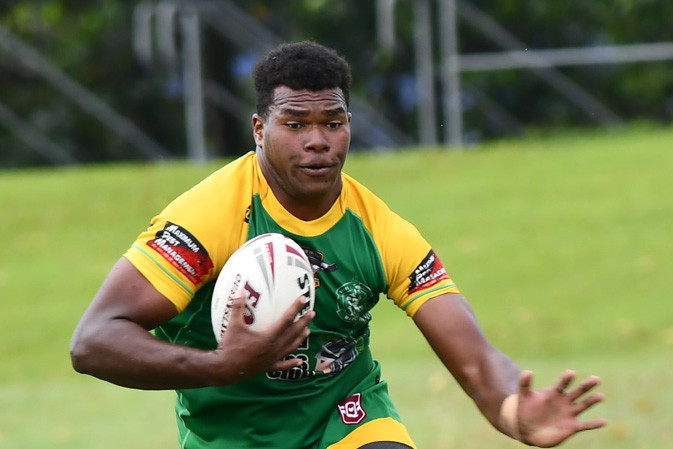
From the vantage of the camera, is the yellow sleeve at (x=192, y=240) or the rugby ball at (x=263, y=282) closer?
the rugby ball at (x=263, y=282)

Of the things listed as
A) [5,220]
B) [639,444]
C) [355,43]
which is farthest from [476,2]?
[639,444]

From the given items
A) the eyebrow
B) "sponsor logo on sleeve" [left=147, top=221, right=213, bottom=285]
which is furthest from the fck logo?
the eyebrow

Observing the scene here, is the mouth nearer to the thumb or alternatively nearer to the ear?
the ear

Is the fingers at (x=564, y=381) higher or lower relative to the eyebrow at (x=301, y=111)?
lower

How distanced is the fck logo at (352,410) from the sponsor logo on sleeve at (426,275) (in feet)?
1.70

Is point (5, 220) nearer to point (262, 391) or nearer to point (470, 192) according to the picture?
point (470, 192)

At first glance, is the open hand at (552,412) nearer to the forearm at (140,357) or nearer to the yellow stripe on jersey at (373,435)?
the yellow stripe on jersey at (373,435)

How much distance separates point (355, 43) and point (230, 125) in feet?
12.6

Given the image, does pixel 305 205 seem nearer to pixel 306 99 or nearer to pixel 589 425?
pixel 306 99

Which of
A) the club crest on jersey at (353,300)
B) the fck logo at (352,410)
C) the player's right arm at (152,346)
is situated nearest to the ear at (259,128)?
the club crest on jersey at (353,300)

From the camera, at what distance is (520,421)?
5.21 meters

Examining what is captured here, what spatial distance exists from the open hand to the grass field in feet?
15.2

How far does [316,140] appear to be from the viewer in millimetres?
5281

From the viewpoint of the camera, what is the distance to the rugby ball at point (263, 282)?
4945 millimetres
